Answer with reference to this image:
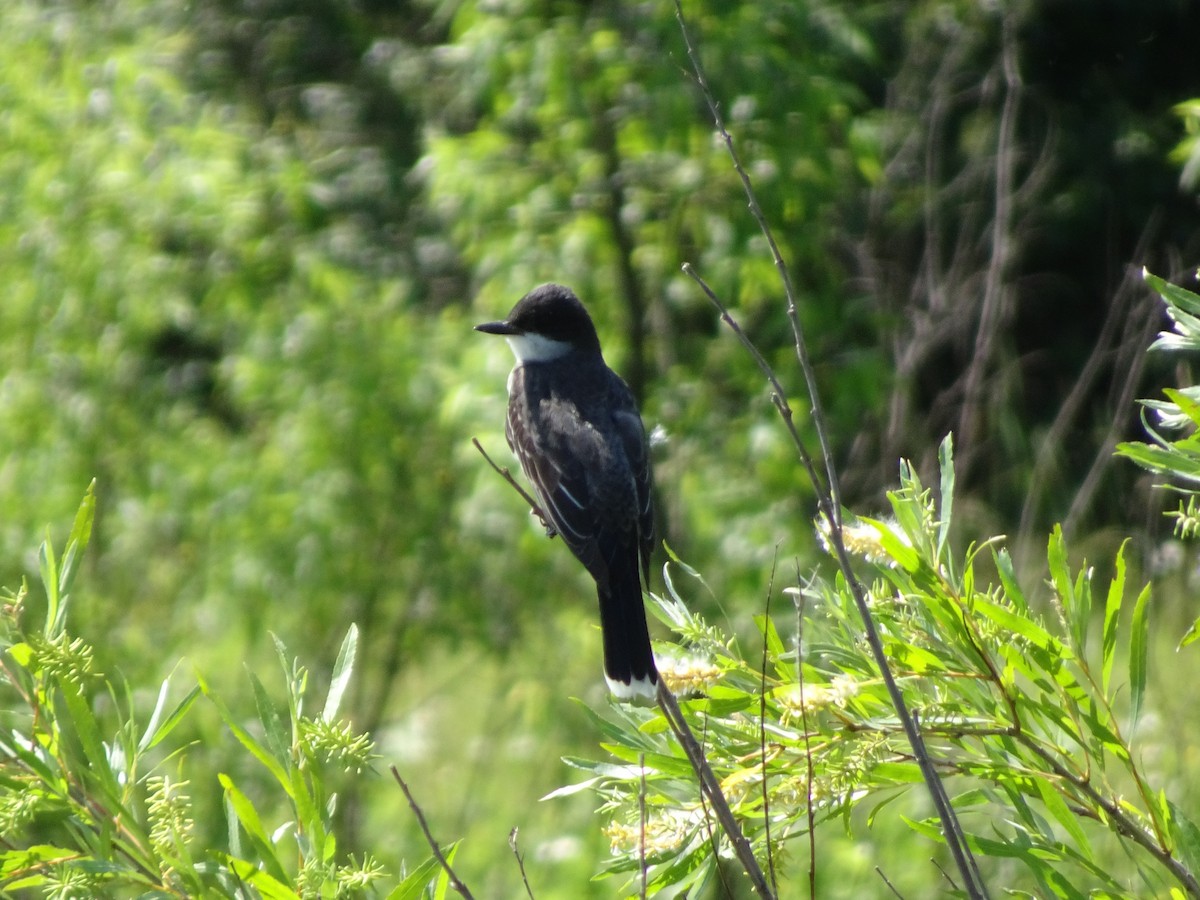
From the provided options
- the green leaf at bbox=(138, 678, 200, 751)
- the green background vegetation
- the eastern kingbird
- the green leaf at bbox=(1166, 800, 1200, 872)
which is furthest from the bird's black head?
the green leaf at bbox=(1166, 800, 1200, 872)

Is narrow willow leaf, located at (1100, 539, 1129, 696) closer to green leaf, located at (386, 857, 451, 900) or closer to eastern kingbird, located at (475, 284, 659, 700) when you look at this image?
green leaf, located at (386, 857, 451, 900)

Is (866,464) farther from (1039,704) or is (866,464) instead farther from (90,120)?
(1039,704)

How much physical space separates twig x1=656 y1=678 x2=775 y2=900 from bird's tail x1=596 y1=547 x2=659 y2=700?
1242 millimetres

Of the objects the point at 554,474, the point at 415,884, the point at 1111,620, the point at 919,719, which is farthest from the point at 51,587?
the point at 554,474

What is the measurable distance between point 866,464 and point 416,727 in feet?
9.33

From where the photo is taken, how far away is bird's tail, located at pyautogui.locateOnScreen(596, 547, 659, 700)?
300cm

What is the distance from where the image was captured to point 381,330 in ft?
20.6

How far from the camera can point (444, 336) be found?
6.16m

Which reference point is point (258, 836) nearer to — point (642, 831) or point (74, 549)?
point (74, 549)

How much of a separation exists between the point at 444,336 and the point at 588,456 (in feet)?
8.07

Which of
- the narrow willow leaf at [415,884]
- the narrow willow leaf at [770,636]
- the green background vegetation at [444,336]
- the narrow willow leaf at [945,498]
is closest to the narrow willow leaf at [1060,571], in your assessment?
the narrow willow leaf at [945,498]

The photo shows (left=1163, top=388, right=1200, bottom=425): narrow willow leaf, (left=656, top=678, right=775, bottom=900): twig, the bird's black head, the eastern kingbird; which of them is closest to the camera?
(left=656, top=678, right=775, bottom=900): twig

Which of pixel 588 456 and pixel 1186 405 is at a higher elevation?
pixel 1186 405

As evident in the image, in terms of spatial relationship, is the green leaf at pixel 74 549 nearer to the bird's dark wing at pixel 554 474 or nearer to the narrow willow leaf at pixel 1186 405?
the narrow willow leaf at pixel 1186 405
